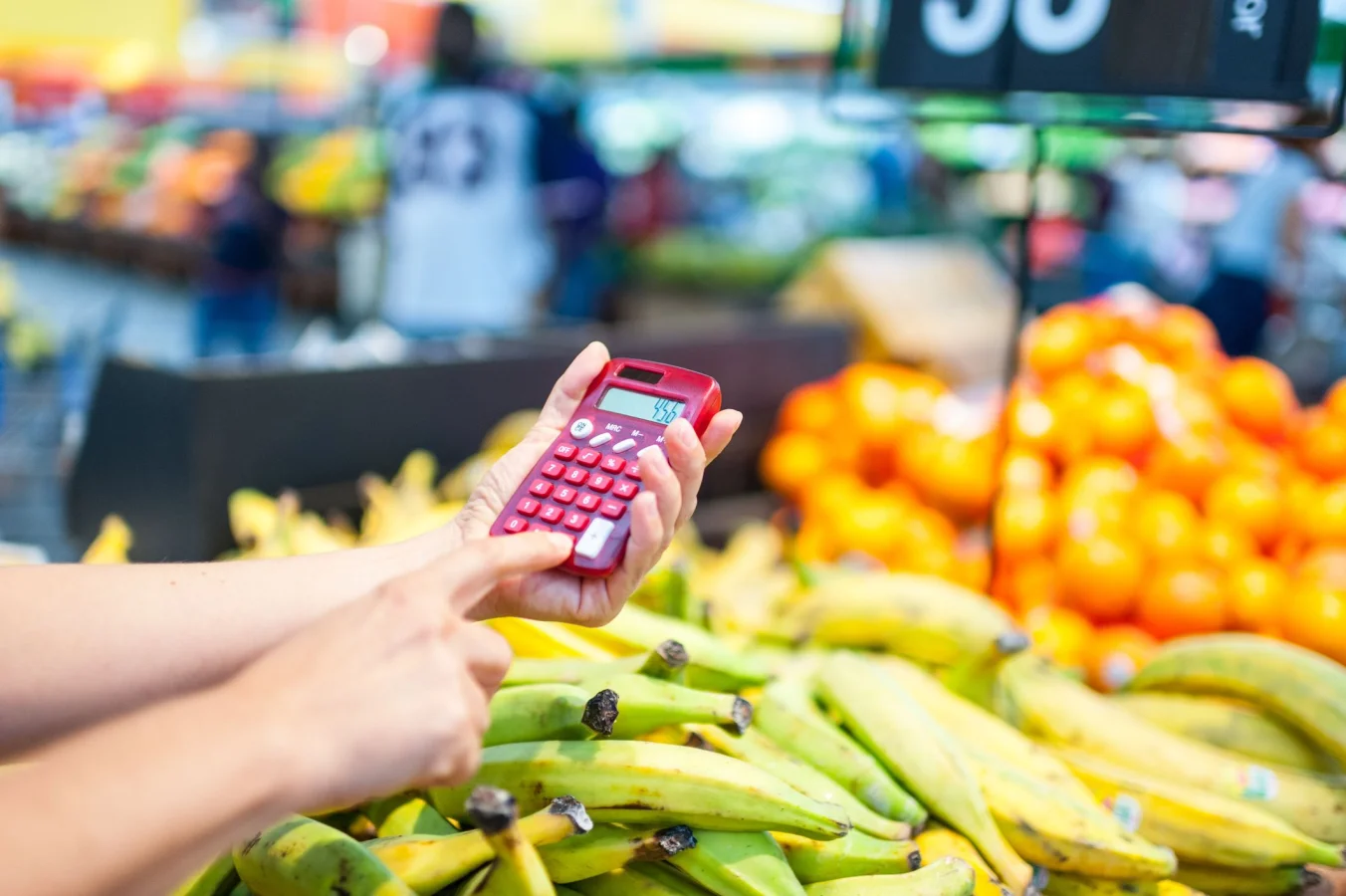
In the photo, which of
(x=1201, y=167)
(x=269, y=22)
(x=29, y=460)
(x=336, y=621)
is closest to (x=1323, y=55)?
(x=1201, y=167)

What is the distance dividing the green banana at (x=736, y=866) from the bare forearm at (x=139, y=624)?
15.2 inches

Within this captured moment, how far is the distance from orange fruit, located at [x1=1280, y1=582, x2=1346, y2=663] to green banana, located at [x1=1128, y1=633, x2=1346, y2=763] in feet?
0.09

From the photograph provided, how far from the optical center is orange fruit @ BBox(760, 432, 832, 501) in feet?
8.40

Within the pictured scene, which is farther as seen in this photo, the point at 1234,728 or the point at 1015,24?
the point at 1015,24

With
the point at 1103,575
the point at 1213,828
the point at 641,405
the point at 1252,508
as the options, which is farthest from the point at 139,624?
the point at 1252,508

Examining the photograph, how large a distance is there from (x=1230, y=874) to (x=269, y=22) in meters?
5.10

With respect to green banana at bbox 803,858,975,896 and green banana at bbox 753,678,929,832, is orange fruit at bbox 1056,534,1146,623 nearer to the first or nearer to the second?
green banana at bbox 753,678,929,832

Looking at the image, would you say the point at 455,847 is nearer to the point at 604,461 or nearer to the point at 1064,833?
the point at 604,461

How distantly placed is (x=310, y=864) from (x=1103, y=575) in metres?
1.38

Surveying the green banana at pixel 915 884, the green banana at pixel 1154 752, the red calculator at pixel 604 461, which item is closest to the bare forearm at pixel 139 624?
the red calculator at pixel 604 461

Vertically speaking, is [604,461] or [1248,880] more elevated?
[604,461]

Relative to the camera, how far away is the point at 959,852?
3.69 ft

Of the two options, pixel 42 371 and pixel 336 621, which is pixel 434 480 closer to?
pixel 336 621

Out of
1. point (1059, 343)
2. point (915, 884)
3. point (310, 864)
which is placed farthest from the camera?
point (1059, 343)
